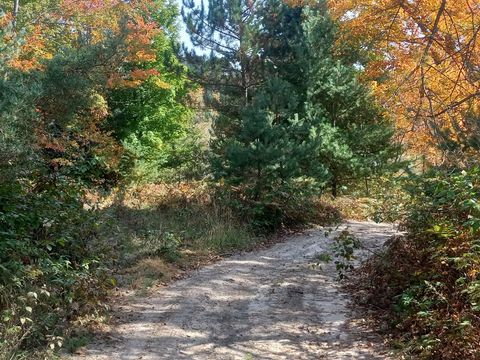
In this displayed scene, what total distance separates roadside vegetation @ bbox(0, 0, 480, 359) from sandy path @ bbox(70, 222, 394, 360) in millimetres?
518

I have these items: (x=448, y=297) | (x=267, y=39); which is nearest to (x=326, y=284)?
(x=448, y=297)

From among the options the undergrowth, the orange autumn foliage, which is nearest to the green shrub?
the undergrowth

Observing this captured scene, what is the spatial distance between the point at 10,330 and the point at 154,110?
18.2m

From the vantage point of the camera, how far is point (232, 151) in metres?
13.5

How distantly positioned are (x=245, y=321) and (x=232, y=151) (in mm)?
7493

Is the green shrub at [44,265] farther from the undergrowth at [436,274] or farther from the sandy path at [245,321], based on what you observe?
the undergrowth at [436,274]

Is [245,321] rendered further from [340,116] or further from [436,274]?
[340,116]

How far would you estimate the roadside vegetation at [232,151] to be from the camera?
19.5 feet

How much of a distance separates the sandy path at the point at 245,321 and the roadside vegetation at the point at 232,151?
1.70 ft

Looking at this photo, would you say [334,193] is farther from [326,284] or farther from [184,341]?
[184,341]

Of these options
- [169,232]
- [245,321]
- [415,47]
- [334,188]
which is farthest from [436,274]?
[334,188]

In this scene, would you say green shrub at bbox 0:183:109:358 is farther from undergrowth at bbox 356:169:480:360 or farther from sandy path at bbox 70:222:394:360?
undergrowth at bbox 356:169:480:360

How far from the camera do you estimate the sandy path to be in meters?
5.49

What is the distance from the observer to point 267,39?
1642 cm
